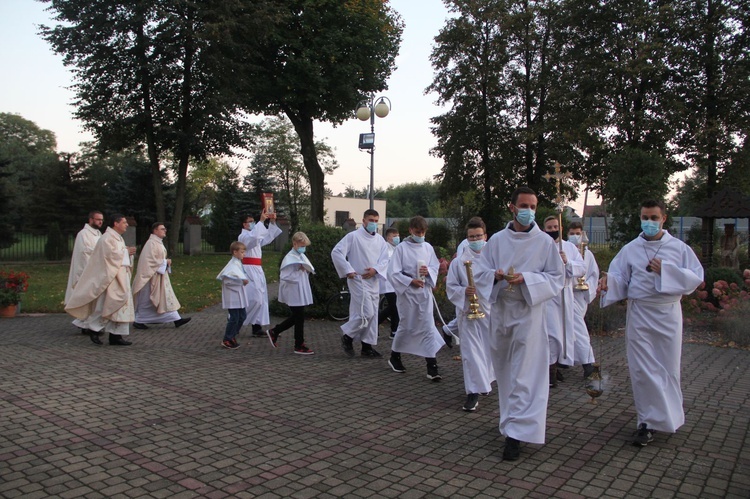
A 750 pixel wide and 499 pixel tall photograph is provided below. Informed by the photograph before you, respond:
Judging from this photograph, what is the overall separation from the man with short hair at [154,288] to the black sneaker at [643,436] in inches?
350

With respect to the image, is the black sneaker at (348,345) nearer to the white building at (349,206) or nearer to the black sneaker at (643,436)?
the black sneaker at (643,436)

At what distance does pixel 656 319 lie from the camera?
Answer: 18.0 feet

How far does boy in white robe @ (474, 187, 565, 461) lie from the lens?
5035 millimetres

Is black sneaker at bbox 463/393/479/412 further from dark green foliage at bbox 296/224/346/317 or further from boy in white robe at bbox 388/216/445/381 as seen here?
dark green foliage at bbox 296/224/346/317

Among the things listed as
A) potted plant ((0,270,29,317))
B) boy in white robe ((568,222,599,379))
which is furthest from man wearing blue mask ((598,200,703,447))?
potted plant ((0,270,29,317))

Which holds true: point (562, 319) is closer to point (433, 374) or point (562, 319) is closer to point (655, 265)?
point (433, 374)

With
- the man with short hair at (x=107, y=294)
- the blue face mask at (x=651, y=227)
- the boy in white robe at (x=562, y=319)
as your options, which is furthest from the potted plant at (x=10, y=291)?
the blue face mask at (x=651, y=227)

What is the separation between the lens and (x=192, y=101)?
2948cm

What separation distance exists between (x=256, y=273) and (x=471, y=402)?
5863 millimetres

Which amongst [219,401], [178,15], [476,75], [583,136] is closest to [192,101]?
[178,15]

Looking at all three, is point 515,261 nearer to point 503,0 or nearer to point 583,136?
point 583,136

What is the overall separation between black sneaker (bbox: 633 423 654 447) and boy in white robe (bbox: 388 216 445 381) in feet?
9.18

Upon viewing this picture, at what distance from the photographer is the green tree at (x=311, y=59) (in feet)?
94.6

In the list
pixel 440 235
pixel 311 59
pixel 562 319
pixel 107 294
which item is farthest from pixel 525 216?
pixel 440 235
